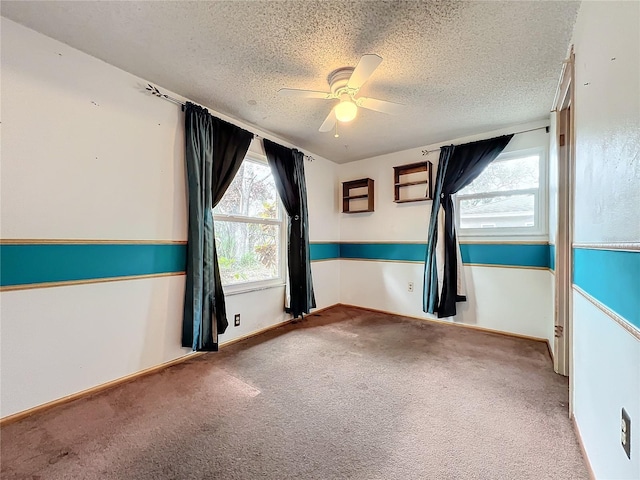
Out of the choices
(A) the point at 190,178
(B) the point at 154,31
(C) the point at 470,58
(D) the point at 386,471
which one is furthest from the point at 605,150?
(A) the point at 190,178

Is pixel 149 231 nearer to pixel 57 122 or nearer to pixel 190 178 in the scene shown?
pixel 190 178

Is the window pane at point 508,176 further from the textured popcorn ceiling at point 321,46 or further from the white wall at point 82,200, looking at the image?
Result: the white wall at point 82,200

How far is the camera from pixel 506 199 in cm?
303

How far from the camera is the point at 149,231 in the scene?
7.11ft

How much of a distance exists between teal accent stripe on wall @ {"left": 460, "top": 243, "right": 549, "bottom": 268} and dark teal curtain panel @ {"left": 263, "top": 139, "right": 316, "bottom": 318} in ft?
6.27

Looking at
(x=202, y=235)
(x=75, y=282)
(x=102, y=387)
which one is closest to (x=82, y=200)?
(x=75, y=282)

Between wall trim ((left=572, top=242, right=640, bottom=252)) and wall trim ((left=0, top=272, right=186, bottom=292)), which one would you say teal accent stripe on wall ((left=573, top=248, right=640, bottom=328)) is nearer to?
wall trim ((left=572, top=242, right=640, bottom=252))

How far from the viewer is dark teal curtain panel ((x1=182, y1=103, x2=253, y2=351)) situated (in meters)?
2.31

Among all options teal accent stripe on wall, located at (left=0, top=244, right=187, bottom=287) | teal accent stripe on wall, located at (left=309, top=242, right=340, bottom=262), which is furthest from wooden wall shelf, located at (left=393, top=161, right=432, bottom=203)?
teal accent stripe on wall, located at (left=0, top=244, right=187, bottom=287)

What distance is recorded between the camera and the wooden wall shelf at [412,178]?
11.3 ft

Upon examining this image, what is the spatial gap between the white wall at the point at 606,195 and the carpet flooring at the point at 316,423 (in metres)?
0.36

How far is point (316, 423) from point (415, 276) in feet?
8.18

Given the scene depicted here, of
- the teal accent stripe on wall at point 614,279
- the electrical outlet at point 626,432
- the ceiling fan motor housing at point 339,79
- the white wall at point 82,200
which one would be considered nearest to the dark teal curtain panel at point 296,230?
the white wall at point 82,200

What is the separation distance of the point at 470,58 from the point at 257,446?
2705mm
